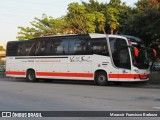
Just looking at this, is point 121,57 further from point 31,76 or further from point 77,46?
point 31,76

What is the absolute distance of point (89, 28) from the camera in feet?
123

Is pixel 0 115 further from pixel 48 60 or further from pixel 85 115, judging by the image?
pixel 48 60

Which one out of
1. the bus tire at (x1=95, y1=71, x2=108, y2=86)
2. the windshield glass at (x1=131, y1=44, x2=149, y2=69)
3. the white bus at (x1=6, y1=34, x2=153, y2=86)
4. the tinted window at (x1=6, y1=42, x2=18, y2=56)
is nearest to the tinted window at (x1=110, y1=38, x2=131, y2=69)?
the white bus at (x1=6, y1=34, x2=153, y2=86)

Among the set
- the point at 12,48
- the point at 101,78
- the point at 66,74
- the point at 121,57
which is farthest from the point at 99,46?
the point at 12,48

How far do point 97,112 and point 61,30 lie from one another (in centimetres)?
3198

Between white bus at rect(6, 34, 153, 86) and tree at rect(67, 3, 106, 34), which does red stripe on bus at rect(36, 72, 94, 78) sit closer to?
white bus at rect(6, 34, 153, 86)

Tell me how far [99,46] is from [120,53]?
1495mm

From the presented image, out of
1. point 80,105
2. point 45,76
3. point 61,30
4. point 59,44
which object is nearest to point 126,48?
point 59,44

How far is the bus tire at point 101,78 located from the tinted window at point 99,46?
129 centimetres

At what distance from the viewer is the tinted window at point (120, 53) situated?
22094mm

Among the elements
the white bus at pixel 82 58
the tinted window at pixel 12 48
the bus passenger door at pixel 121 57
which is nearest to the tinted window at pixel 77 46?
the white bus at pixel 82 58

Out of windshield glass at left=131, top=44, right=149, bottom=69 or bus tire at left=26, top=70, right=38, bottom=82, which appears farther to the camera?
bus tire at left=26, top=70, right=38, bottom=82

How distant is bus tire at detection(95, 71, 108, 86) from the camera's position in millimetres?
22844

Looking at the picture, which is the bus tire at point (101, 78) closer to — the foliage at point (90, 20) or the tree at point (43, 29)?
the foliage at point (90, 20)
